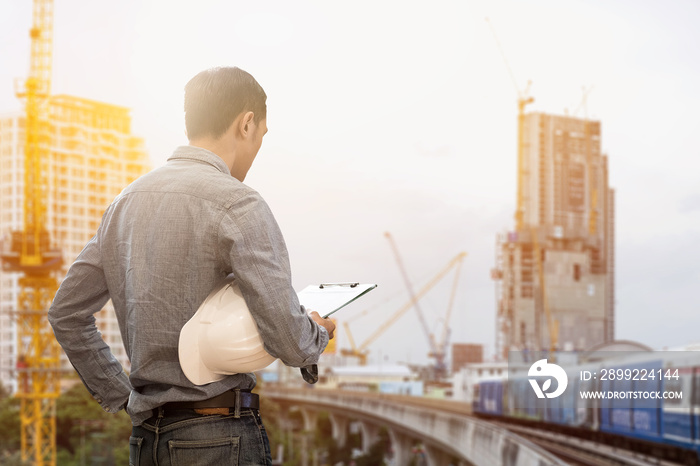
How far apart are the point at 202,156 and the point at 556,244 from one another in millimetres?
83163

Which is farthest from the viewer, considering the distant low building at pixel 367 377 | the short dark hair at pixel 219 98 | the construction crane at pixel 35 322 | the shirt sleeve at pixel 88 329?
the distant low building at pixel 367 377

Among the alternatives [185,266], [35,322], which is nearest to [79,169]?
[35,322]

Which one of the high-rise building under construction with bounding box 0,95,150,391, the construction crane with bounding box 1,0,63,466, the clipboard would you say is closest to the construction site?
the high-rise building under construction with bounding box 0,95,150,391

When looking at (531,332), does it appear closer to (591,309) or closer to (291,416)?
(591,309)

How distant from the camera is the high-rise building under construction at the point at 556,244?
259 feet

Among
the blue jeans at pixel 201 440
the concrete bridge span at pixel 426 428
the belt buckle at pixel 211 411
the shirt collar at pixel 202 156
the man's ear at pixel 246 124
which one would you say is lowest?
the concrete bridge span at pixel 426 428

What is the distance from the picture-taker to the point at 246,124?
1572 millimetres

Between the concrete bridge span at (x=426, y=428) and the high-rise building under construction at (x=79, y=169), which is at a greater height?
the high-rise building under construction at (x=79, y=169)

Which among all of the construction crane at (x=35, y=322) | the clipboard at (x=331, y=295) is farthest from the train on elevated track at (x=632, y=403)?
the construction crane at (x=35, y=322)

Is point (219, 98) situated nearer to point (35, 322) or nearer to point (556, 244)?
point (35, 322)

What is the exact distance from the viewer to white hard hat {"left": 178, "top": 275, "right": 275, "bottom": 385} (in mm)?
1415

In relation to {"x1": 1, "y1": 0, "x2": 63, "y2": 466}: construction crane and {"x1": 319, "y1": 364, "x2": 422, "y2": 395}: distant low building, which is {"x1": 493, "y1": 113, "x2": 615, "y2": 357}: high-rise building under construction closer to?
{"x1": 319, "y1": 364, "x2": 422, "y2": 395}: distant low building

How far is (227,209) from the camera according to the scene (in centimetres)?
144

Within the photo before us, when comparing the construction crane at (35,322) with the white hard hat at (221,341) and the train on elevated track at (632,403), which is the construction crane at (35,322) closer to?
the train on elevated track at (632,403)
